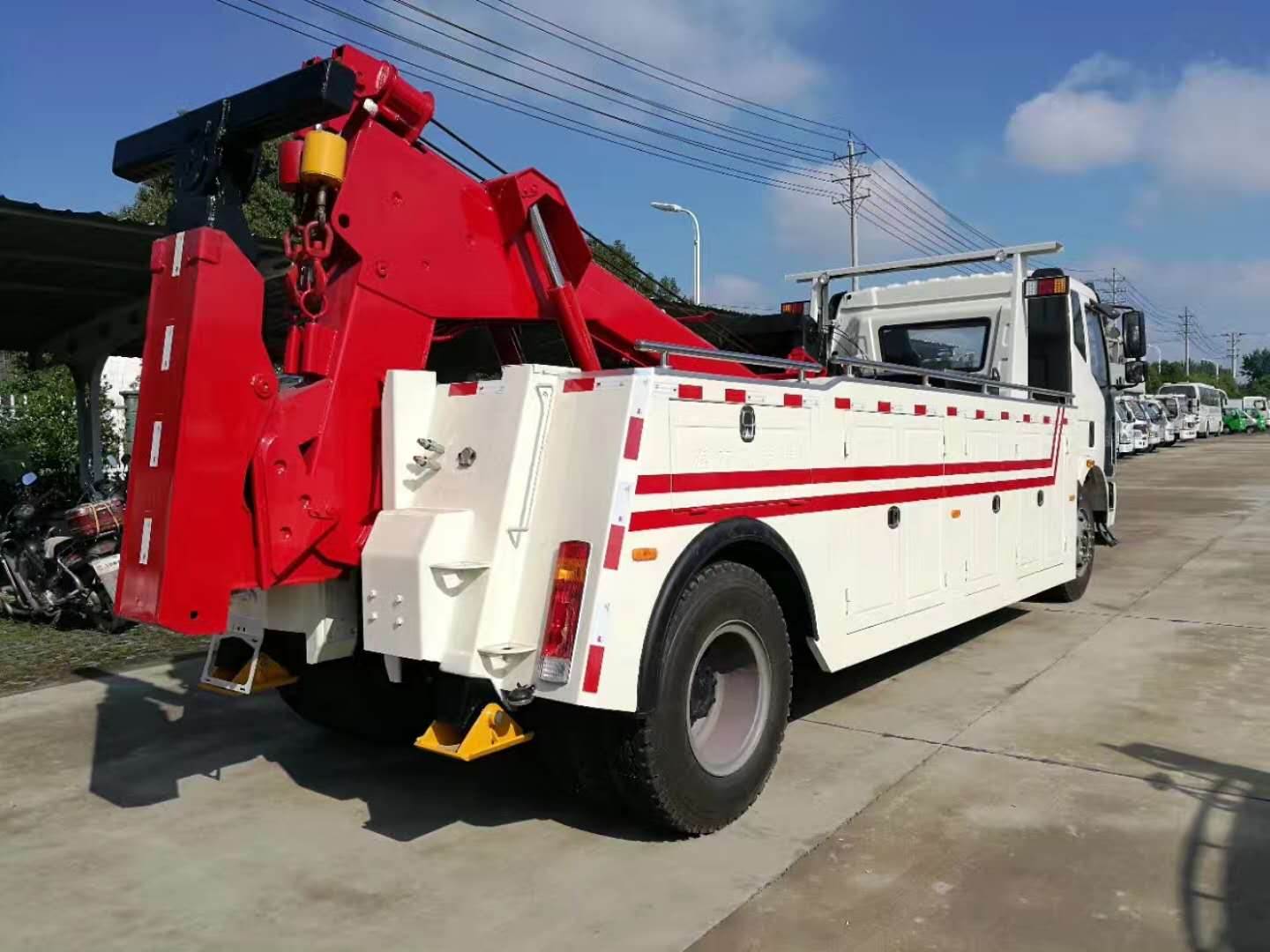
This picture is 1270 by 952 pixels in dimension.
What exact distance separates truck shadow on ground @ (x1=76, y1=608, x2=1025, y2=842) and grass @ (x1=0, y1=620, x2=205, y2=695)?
22.2 inches

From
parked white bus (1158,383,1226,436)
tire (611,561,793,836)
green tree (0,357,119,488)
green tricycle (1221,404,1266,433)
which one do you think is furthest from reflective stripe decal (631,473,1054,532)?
green tricycle (1221,404,1266,433)

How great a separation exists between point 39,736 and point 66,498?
4.30 meters

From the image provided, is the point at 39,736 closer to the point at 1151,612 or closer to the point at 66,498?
the point at 66,498

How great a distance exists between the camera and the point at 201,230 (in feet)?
11.6

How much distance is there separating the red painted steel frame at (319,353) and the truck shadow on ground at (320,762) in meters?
1.22

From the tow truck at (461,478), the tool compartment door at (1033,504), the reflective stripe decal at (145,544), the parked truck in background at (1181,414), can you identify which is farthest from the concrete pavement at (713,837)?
the parked truck in background at (1181,414)

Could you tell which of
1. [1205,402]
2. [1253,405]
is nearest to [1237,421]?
[1253,405]

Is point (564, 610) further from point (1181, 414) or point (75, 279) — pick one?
point (1181, 414)

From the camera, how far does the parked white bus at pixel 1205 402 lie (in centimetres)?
4672

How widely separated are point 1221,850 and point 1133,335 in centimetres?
633

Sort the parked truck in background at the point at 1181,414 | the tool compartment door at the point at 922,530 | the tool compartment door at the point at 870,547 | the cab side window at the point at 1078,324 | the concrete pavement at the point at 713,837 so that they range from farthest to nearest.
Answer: the parked truck in background at the point at 1181,414 < the cab side window at the point at 1078,324 < the tool compartment door at the point at 922,530 < the tool compartment door at the point at 870,547 < the concrete pavement at the point at 713,837

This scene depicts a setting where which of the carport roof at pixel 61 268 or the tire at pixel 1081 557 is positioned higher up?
the carport roof at pixel 61 268

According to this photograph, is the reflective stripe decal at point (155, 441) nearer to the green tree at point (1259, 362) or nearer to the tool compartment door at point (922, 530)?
the tool compartment door at point (922, 530)

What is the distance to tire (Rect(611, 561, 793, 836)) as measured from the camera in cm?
378
